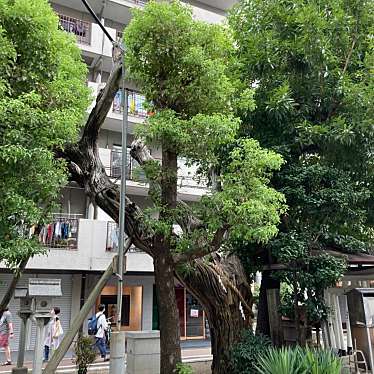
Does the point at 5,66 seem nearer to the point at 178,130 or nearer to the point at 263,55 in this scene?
the point at 178,130

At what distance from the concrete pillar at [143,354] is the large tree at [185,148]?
2237 mm

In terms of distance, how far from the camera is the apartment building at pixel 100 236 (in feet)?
49.1

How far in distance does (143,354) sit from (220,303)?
2269 mm

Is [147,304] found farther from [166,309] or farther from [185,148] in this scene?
[185,148]

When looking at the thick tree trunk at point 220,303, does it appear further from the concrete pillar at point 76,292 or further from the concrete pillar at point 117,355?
the concrete pillar at point 76,292

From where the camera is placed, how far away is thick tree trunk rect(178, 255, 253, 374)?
28.8ft

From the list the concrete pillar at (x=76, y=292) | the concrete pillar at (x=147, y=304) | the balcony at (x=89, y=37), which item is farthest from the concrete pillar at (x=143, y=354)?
the balcony at (x=89, y=37)

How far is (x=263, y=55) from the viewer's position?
9.04m

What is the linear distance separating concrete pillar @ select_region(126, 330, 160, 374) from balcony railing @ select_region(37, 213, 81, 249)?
599cm

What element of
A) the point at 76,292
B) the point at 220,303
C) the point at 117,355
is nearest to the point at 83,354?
the point at 220,303

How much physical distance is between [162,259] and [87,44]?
41.9 ft

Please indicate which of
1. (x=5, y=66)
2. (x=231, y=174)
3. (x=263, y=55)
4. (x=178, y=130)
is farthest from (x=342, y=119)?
(x=5, y=66)

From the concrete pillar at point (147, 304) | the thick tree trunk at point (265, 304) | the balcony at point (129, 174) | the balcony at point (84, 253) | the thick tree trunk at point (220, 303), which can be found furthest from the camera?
the concrete pillar at point (147, 304)

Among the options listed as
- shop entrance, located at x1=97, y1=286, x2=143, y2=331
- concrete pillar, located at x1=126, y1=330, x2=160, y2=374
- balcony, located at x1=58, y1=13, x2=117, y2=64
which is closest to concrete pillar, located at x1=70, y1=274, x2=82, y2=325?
shop entrance, located at x1=97, y1=286, x2=143, y2=331
